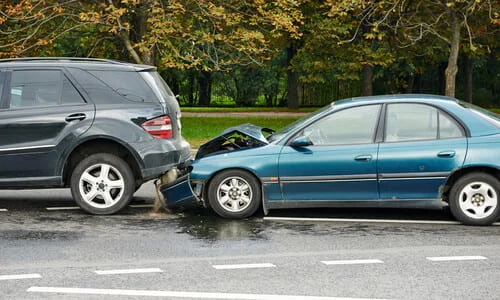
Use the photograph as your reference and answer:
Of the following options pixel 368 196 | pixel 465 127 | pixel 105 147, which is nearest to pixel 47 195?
pixel 105 147

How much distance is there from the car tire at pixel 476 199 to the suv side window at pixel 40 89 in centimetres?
435

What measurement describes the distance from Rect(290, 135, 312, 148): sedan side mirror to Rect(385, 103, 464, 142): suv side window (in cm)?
85

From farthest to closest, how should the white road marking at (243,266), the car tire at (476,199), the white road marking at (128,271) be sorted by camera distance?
the car tire at (476,199) < the white road marking at (243,266) < the white road marking at (128,271)

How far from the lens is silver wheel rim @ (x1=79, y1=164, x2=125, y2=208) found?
32.6ft

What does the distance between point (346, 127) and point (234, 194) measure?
1430 millimetres

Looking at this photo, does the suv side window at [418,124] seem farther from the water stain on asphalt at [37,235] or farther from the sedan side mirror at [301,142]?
the water stain on asphalt at [37,235]

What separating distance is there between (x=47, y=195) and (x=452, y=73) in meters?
14.7

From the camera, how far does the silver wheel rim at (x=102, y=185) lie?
9.93 m

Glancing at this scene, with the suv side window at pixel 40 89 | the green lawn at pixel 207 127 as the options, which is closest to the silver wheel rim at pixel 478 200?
the suv side window at pixel 40 89

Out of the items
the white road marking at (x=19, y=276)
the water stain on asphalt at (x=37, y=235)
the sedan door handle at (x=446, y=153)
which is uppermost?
the sedan door handle at (x=446, y=153)

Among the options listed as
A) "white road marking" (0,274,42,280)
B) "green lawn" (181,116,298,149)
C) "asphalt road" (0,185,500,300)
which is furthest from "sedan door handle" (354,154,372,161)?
"green lawn" (181,116,298,149)

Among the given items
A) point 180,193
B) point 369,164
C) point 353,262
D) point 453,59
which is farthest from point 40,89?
point 453,59

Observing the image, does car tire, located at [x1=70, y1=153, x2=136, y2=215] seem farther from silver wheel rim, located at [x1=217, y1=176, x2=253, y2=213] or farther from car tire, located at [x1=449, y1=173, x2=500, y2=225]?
car tire, located at [x1=449, y1=173, x2=500, y2=225]

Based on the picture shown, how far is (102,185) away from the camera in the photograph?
392 inches
